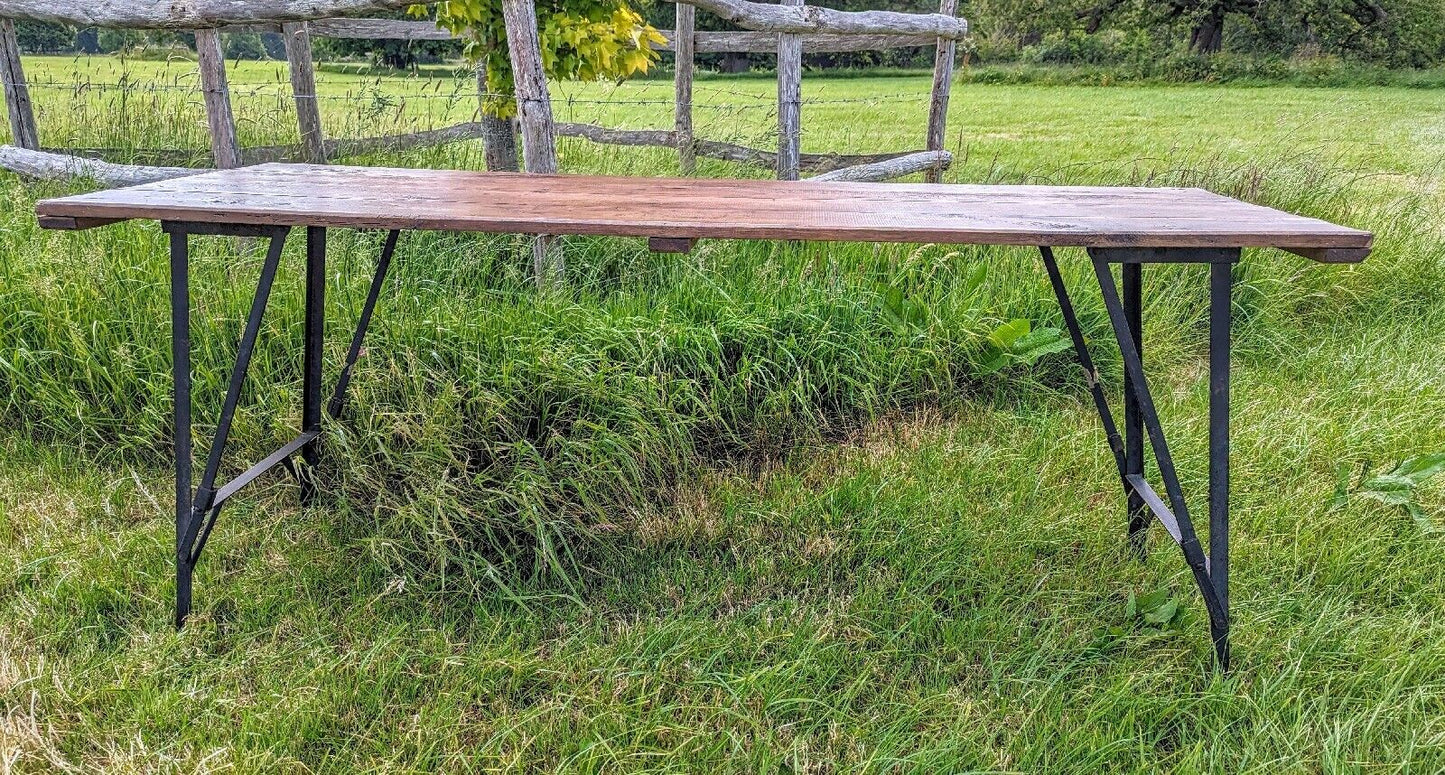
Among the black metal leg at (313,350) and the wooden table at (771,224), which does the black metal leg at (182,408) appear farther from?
the black metal leg at (313,350)

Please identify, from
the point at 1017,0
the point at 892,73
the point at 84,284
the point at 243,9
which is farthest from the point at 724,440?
the point at 1017,0

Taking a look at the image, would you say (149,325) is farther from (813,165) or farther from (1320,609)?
(813,165)

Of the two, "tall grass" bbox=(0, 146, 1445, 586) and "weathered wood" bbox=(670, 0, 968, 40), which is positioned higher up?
"weathered wood" bbox=(670, 0, 968, 40)

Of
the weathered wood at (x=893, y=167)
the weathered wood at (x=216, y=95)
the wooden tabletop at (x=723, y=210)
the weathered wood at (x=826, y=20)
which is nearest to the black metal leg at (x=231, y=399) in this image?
the wooden tabletop at (x=723, y=210)

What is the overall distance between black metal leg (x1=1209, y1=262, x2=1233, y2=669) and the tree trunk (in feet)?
105

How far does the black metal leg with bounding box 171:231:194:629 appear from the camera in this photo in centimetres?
199

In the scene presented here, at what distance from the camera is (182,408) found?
6.81ft

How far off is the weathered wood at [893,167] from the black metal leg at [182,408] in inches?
137

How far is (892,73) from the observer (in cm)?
3045

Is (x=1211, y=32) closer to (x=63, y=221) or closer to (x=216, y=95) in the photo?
(x=216, y=95)

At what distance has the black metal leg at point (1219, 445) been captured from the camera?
1.84 meters

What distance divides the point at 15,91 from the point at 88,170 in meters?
0.84

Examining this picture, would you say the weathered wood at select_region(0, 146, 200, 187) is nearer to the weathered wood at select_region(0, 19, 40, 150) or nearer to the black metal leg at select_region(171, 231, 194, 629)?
the weathered wood at select_region(0, 19, 40, 150)

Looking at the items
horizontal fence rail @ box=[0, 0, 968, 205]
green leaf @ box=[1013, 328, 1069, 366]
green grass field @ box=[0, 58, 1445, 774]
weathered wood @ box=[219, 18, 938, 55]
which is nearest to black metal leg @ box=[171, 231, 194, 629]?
green grass field @ box=[0, 58, 1445, 774]
